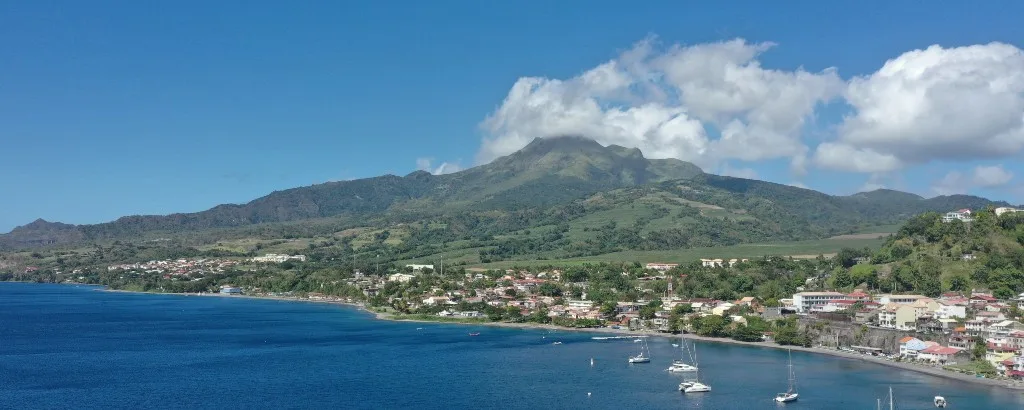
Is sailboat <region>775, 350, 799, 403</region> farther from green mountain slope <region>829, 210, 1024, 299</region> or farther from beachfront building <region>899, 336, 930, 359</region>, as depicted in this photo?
green mountain slope <region>829, 210, 1024, 299</region>

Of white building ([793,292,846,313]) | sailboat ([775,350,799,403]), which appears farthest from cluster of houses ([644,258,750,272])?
sailboat ([775,350,799,403])

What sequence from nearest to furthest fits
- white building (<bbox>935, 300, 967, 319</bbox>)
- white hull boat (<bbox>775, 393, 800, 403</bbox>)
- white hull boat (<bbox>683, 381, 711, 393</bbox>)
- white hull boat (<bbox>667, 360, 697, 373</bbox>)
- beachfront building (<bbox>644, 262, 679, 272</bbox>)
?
1. white hull boat (<bbox>775, 393, 800, 403</bbox>)
2. white hull boat (<bbox>683, 381, 711, 393</bbox>)
3. white hull boat (<bbox>667, 360, 697, 373</bbox>)
4. white building (<bbox>935, 300, 967, 319</bbox>)
5. beachfront building (<bbox>644, 262, 679, 272</bbox>)

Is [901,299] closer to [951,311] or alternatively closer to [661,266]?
[951,311]

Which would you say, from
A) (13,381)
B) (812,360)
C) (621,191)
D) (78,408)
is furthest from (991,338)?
(621,191)

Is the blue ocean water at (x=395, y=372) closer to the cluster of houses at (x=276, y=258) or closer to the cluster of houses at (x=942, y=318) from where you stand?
the cluster of houses at (x=942, y=318)

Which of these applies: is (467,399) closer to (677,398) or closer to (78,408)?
(677,398)

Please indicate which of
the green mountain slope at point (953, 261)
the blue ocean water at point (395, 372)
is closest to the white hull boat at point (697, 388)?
the blue ocean water at point (395, 372)

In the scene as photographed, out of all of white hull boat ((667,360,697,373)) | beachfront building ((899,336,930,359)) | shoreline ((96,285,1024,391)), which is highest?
beachfront building ((899,336,930,359))
